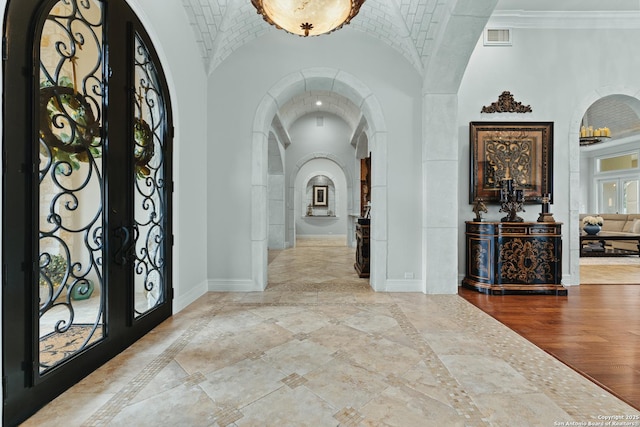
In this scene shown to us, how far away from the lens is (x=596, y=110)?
7.71 m

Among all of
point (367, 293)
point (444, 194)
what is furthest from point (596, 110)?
point (367, 293)

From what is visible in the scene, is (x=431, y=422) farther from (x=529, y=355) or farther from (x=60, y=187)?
(x=60, y=187)

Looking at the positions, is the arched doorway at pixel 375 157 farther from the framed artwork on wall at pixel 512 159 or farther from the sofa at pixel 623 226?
the sofa at pixel 623 226

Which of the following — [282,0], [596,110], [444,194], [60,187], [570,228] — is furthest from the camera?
[596,110]

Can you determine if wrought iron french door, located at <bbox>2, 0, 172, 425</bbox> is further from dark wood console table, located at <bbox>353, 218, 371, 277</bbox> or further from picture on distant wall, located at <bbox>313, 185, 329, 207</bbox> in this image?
picture on distant wall, located at <bbox>313, 185, 329, 207</bbox>

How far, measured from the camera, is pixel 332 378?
6.08ft

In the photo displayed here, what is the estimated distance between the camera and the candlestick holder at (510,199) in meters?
3.99

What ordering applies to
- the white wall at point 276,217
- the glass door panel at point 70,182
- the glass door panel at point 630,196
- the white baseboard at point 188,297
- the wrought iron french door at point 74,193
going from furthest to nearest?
the glass door panel at point 630,196 < the white wall at point 276,217 < the white baseboard at point 188,297 < the glass door panel at point 70,182 < the wrought iron french door at point 74,193

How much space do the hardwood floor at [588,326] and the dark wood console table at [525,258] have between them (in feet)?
0.47

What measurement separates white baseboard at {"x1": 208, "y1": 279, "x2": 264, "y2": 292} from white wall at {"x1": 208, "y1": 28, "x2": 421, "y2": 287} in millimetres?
20

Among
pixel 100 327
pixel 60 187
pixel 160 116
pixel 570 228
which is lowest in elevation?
pixel 100 327

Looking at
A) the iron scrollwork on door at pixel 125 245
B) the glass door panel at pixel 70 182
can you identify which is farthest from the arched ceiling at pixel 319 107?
the iron scrollwork on door at pixel 125 245

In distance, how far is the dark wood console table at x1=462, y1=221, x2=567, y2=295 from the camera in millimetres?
3807

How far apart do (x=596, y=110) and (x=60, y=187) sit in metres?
11.3
